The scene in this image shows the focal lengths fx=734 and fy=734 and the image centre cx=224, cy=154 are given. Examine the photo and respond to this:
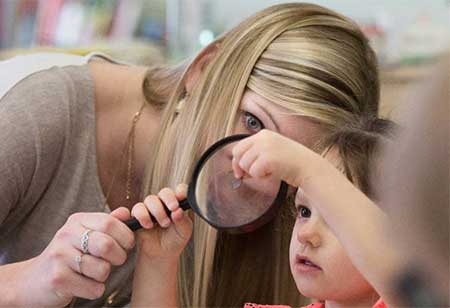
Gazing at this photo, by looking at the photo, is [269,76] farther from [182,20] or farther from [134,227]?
[182,20]

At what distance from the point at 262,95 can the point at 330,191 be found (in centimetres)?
45

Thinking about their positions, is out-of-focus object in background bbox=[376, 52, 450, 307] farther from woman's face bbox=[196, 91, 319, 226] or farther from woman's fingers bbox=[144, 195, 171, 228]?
woman's fingers bbox=[144, 195, 171, 228]

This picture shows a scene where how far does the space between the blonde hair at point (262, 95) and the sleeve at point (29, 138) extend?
0.64ft

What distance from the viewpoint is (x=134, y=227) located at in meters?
1.11

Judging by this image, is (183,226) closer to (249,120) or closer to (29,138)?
(249,120)

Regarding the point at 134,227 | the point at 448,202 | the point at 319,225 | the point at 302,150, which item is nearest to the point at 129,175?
the point at 134,227

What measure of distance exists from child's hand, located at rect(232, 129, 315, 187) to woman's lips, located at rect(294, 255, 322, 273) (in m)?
0.18

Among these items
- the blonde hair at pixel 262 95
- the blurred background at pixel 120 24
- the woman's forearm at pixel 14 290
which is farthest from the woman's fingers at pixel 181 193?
the blurred background at pixel 120 24

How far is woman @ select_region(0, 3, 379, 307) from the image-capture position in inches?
45.1

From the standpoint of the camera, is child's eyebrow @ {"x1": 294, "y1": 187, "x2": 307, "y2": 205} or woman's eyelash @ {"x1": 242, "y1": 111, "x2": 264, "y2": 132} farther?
woman's eyelash @ {"x1": 242, "y1": 111, "x2": 264, "y2": 132}

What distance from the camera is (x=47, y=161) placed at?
4.49 ft

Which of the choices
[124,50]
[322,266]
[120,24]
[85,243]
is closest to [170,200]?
[85,243]

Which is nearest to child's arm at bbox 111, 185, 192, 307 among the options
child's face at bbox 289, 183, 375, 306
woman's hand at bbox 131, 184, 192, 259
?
woman's hand at bbox 131, 184, 192, 259

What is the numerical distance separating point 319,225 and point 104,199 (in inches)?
23.5
